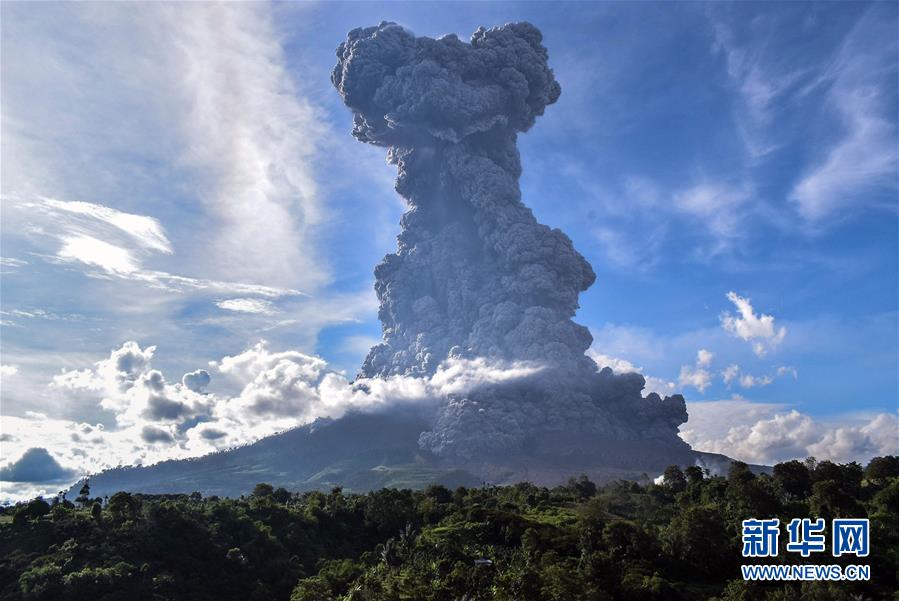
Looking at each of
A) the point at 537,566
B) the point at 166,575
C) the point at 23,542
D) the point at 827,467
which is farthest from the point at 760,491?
the point at 23,542

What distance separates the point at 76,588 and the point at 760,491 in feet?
278

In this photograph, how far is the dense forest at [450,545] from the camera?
197ft

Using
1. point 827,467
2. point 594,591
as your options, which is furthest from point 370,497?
point 827,467

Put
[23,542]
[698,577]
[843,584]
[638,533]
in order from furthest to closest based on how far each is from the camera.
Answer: [23,542] < [638,533] < [698,577] < [843,584]

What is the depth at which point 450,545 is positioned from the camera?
77500mm

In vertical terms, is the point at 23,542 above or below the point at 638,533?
below

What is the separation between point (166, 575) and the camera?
264 feet

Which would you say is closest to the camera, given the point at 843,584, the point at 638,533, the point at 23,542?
the point at 843,584

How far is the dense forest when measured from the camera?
60.2m

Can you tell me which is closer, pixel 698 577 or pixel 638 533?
pixel 698 577

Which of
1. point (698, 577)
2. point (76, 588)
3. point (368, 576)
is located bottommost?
point (76, 588)

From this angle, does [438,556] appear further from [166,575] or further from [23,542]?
[23,542]

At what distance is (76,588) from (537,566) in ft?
169

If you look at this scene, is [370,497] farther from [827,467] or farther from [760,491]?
[827,467]
